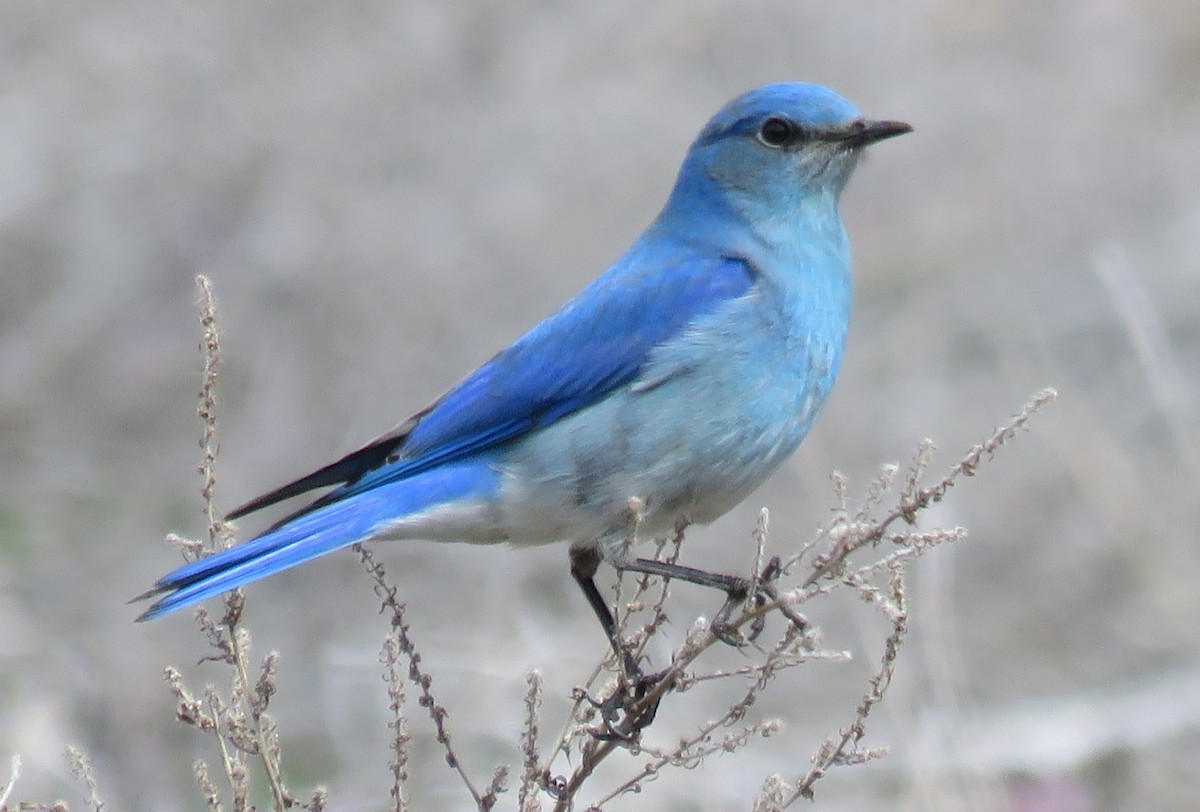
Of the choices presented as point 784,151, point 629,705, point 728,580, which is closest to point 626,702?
point 629,705

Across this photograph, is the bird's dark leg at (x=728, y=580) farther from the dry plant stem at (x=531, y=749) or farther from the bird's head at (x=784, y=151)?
the bird's head at (x=784, y=151)

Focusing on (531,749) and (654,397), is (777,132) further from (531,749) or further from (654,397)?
(531,749)

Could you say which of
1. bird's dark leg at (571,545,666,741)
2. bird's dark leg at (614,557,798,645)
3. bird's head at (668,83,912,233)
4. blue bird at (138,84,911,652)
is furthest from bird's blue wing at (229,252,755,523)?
bird's dark leg at (571,545,666,741)

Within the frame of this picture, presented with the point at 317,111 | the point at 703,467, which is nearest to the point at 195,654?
the point at 317,111

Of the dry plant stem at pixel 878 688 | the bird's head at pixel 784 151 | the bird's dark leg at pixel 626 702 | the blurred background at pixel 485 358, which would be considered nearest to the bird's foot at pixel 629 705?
the bird's dark leg at pixel 626 702

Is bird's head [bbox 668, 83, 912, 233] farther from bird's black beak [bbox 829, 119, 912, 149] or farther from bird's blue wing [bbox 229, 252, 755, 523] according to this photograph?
bird's blue wing [bbox 229, 252, 755, 523]

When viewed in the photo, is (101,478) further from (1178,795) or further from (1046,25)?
(1046,25)
